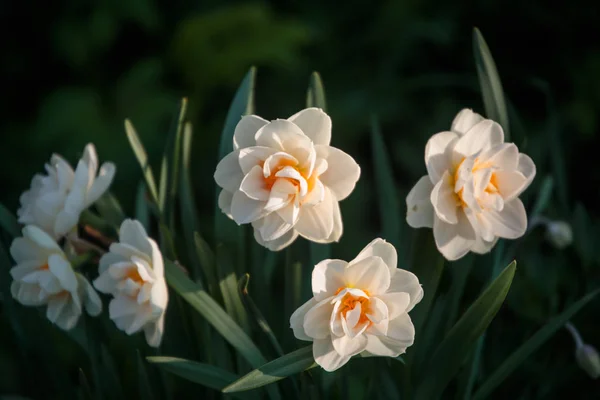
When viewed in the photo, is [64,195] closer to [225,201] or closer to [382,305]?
[225,201]

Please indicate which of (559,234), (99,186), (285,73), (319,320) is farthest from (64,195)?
(285,73)

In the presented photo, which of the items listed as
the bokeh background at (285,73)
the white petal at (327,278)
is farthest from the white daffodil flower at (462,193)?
the bokeh background at (285,73)

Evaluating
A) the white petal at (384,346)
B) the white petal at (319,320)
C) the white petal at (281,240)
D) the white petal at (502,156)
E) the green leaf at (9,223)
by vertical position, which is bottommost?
the white petal at (384,346)

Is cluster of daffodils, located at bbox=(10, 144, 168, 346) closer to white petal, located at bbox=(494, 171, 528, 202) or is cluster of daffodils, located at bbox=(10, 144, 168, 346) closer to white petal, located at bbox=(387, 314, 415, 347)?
white petal, located at bbox=(387, 314, 415, 347)

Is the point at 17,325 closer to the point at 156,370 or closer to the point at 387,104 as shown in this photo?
the point at 156,370

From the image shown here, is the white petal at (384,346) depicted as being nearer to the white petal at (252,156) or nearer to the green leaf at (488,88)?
the white petal at (252,156)

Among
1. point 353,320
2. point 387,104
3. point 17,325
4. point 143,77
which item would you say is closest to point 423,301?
point 353,320

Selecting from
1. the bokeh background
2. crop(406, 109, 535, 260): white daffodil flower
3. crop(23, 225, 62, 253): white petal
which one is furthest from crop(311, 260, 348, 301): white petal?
the bokeh background
